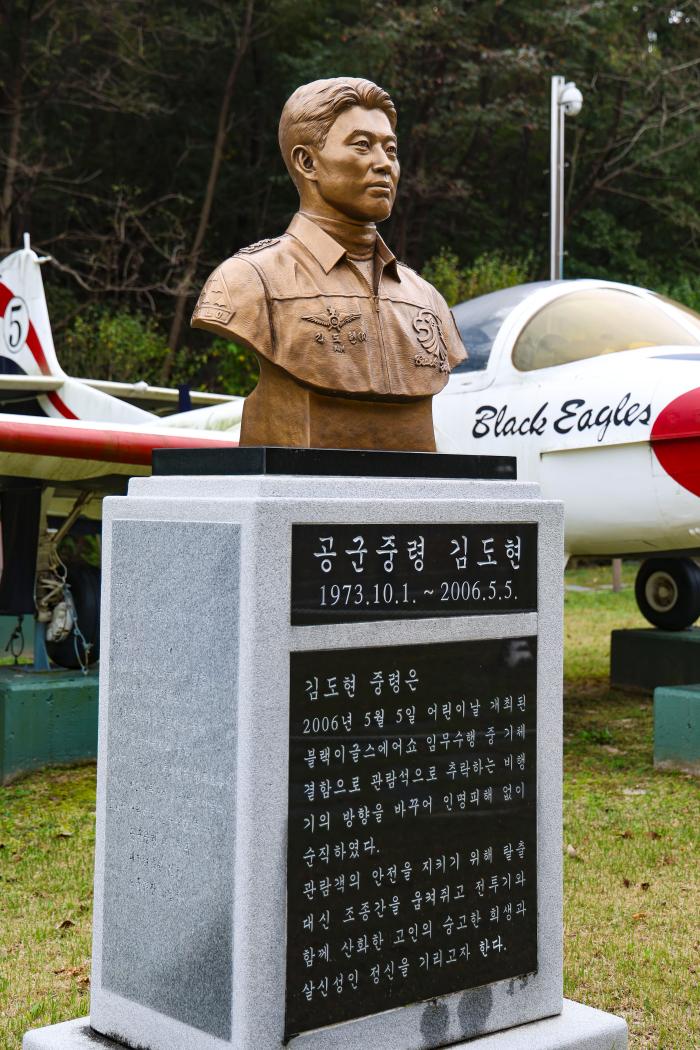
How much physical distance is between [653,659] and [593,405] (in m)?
3.15

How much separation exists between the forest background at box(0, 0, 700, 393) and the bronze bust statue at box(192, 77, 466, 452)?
13.7 m

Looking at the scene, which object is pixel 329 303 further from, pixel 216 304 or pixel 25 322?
pixel 25 322

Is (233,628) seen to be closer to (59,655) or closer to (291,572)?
(291,572)

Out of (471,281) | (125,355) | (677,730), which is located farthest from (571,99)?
(677,730)

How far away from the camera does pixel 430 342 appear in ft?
11.8

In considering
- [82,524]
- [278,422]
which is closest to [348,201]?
[278,422]

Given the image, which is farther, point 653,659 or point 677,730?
point 653,659

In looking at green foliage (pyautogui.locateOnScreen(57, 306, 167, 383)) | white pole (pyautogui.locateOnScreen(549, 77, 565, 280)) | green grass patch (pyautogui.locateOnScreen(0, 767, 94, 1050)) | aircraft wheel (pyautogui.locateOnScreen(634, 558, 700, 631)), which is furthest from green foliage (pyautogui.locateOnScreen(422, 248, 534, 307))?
green grass patch (pyautogui.locateOnScreen(0, 767, 94, 1050))

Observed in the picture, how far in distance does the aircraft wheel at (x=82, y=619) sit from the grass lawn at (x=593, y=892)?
93cm

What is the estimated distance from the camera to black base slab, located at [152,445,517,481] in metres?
3.08

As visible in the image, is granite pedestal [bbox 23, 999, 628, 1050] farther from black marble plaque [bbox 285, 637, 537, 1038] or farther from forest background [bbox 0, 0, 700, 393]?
forest background [bbox 0, 0, 700, 393]

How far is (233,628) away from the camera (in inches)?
114

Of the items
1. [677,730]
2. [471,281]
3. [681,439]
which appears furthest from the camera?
[471,281]

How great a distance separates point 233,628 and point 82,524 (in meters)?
10.0
